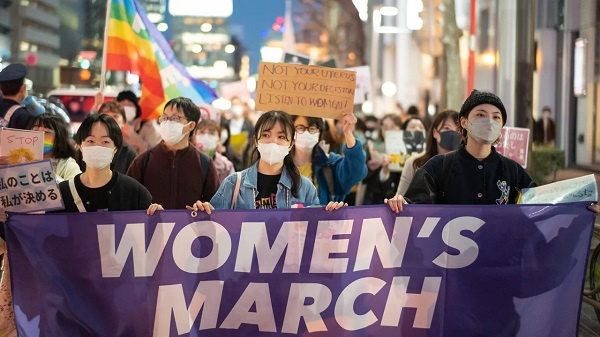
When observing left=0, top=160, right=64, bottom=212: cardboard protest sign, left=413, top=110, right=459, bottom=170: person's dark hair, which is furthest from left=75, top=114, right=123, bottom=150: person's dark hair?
left=413, top=110, right=459, bottom=170: person's dark hair

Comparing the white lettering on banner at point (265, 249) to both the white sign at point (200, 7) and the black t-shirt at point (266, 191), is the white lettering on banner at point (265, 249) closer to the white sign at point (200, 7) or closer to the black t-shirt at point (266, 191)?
the black t-shirt at point (266, 191)

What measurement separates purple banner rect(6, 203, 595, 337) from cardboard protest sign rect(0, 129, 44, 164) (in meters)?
0.55

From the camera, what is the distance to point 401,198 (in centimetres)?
577

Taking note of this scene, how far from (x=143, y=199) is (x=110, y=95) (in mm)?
14216

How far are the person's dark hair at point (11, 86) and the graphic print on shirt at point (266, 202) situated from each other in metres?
3.95

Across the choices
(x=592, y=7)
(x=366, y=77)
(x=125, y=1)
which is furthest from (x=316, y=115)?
(x=592, y=7)

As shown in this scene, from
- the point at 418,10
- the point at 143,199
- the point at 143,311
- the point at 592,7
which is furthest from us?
the point at 418,10

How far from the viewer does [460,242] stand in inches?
230

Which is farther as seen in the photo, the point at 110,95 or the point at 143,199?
the point at 110,95

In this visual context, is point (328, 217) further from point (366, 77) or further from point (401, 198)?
point (366, 77)

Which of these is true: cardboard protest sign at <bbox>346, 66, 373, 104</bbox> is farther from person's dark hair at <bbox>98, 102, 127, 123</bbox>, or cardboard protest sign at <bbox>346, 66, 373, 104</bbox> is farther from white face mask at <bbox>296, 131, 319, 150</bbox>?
white face mask at <bbox>296, 131, 319, 150</bbox>

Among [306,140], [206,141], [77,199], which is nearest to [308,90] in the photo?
[306,140]

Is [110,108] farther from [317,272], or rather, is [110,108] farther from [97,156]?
[317,272]

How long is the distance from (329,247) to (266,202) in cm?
60
